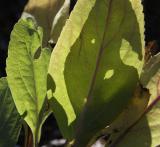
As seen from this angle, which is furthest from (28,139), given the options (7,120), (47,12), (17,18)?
(17,18)

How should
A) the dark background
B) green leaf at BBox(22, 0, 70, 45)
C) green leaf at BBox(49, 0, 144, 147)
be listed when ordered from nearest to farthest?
green leaf at BBox(49, 0, 144, 147) → green leaf at BBox(22, 0, 70, 45) → the dark background

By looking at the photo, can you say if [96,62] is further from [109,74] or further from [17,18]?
[17,18]

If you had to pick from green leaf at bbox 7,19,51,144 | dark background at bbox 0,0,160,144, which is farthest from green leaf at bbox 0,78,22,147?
dark background at bbox 0,0,160,144

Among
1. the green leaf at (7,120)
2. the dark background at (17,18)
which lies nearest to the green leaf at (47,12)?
the green leaf at (7,120)

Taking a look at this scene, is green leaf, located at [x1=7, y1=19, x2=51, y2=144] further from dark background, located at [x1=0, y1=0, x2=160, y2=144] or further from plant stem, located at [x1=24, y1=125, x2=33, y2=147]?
dark background, located at [x1=0, y1=0, x2=160, y2=144]

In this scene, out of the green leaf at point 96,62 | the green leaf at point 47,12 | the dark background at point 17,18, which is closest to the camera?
the green leaf at point 96,62

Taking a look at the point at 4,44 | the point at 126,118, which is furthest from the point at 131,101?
the point at 4,44

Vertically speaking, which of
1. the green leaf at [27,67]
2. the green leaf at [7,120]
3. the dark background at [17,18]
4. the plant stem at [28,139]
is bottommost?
the dark background at [17,18]

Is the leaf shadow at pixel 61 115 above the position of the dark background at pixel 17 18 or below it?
above

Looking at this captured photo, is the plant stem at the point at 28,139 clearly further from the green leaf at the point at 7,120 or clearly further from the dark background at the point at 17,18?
the dark background at the point at 17,18
